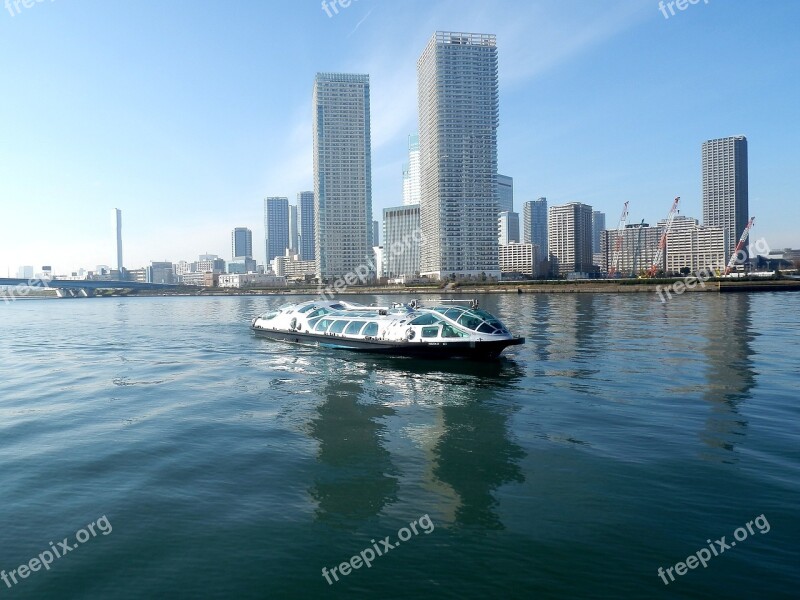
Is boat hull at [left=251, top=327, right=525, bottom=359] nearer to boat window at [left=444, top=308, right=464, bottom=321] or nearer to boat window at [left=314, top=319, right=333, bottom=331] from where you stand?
boat window at [left=314, top=319, right=333, bottom=331]

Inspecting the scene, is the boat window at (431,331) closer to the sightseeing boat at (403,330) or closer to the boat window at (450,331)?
the sightseeing boat at (403,330)

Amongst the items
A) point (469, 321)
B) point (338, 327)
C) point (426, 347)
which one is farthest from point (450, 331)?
point (338, 327)

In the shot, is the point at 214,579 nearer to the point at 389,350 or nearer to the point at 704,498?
the point at 704,498

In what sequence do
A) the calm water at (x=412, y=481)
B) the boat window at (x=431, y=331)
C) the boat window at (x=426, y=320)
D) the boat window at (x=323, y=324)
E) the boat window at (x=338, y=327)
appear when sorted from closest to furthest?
the calm water at (x=412, y=481) < the boat window at (x=431, y=331) < the boat window at (x=426, y=320) < the boat window at (x=338, y=327) < the boat window at (x=323, y=324)

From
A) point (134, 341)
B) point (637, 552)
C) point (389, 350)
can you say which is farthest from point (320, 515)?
point (134, 341)

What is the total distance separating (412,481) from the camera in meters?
13.2

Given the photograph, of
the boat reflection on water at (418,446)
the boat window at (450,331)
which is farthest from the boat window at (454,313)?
the boat reflection on water at (418,446)

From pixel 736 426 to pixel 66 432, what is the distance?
866 inches

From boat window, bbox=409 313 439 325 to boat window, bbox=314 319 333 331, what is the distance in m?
10.4

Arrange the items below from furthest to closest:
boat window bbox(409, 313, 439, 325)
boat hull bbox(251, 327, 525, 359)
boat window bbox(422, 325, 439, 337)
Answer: boat window bbox(409, 313, 439, 325) → boat window bbox(422, 325, 439, 337) → boat hull bbox(251, 327, 525, 359)

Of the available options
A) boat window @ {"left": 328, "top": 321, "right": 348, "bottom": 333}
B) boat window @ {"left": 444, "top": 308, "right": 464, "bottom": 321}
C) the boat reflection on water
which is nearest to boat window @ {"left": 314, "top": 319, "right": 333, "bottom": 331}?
boat window @ {"left": 328, "top": 321, "right": 348, "bottom": 333}

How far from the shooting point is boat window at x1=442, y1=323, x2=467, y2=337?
31.5 meters

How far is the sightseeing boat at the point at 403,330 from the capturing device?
31.2 meters

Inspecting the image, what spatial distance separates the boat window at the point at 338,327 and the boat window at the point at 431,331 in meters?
9.13
